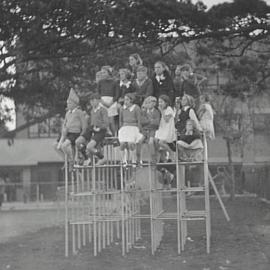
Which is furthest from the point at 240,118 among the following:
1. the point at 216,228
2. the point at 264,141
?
the point at 216,228

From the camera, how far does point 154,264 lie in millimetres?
10812

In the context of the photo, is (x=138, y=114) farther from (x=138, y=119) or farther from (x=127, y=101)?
(x=127, y=101)

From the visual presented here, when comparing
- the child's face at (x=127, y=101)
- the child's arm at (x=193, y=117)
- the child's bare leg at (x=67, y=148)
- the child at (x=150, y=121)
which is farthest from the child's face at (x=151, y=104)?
the child's bare leg at (x=67, y=148)

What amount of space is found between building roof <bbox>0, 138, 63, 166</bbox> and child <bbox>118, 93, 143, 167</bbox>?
34.0 m

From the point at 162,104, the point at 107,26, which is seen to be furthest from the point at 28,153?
the point at 162,104

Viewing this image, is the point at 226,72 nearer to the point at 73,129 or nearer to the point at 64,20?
the point at 64,20

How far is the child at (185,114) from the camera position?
11844mm

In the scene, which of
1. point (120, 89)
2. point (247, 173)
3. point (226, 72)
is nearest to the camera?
point (120, 89)

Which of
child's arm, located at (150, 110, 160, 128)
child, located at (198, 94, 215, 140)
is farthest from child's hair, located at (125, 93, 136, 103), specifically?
child, located at (198, 94, 215, 140)

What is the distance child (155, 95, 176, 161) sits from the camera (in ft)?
38.7

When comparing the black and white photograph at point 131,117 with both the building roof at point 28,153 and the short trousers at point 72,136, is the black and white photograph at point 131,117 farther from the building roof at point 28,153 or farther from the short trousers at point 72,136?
the building roof at point 28,153

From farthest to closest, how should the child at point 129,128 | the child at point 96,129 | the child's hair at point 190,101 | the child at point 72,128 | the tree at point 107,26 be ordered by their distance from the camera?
the tree at point 107,26 < the child at point 72,128 < the child at point 96,129 < the child's hair at point 190,101 < the child at point 129,128

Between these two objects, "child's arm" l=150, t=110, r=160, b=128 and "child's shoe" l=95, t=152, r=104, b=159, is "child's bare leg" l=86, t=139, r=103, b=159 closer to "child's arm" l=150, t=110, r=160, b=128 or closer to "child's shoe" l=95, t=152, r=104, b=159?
"child's shoe" l=95, t=152, r=104, b=159

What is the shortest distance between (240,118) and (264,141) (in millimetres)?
8917
